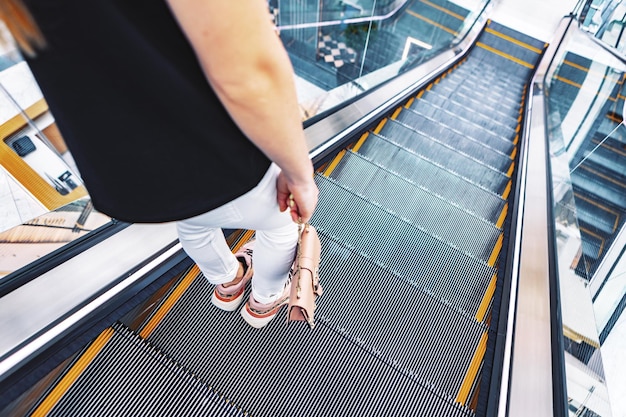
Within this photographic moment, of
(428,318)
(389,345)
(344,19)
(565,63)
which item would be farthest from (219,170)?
(565,63)

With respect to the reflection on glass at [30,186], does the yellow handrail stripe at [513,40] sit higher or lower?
higher

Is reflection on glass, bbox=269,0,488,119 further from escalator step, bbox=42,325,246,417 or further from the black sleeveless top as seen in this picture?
the black sleeveless top

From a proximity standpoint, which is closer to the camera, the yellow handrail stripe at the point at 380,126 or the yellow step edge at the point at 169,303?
the yellow step edge at the point at 169,303

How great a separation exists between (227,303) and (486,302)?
1.61 metres

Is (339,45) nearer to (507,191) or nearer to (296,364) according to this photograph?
(507,191)

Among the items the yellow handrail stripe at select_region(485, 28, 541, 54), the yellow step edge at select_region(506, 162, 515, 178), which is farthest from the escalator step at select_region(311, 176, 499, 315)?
the yellow handrail stripe at select_region(485, 28, 541, 54)

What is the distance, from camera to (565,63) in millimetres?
7004

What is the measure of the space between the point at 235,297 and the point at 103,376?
24.0 inches

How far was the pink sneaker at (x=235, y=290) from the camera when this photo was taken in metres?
1.87

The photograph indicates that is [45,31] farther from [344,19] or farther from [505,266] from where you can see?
[344,19]

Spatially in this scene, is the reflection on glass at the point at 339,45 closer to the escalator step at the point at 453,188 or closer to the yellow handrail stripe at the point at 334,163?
the yellow handrail stripe at the point at 334,163

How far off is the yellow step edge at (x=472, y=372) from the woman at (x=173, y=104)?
1.43 metres

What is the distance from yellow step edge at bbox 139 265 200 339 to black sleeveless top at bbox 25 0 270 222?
3.11 ft

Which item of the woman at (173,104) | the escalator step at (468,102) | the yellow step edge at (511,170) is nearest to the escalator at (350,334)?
the woman at (173,104)
